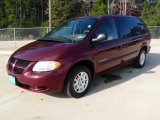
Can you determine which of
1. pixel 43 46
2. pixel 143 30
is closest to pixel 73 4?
pixel 143 30

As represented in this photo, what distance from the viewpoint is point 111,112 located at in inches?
193

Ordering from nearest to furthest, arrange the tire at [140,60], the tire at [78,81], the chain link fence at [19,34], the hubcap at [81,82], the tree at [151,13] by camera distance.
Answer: the tire at [78,81] < the hubcap at [81,82] < the tire at [140,60] < the chain link fence at [19,34] < the tree at [151,13]

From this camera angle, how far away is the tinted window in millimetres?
6253

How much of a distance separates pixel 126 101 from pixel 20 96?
2286mm

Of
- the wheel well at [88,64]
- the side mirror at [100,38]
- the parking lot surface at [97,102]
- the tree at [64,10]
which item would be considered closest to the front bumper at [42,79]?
the parking lot surface at [97,102]

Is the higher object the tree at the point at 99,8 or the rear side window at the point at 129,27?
the tree at the point at 99,8

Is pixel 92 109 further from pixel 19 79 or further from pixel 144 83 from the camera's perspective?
pixel 144 83

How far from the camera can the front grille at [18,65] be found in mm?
5203

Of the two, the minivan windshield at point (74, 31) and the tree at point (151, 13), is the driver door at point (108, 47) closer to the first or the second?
the minivan windshield at point (74, 31)

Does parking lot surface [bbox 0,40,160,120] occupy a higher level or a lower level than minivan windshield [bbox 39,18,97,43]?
lower

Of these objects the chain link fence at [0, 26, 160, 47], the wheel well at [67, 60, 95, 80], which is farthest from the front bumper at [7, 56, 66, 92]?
the chain link fence at [0, 26, 160, 47]

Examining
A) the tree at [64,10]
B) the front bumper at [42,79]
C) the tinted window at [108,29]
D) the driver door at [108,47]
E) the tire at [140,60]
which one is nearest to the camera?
the front bumper at [42,79]

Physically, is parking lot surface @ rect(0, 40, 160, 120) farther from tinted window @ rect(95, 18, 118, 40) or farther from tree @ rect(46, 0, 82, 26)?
tree @ rect(46, 0, 82, 26)

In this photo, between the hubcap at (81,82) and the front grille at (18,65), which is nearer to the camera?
the front grille at (18,65)
